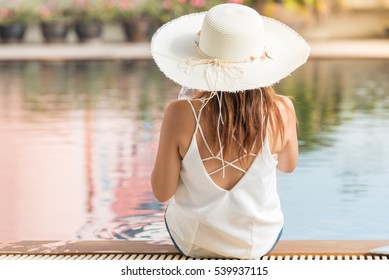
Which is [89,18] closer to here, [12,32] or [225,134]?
[12,32]

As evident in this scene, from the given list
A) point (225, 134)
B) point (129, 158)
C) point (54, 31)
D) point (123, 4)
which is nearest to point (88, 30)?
point (54, 31)

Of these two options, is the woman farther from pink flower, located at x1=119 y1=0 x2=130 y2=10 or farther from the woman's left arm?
pink flower, located at x1=119 y1=0 x2=130 y2=10

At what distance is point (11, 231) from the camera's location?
3.85 m

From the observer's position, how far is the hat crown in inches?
97.0

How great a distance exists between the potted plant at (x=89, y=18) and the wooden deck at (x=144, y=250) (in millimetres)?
9402

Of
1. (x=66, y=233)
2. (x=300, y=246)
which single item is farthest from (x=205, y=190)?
(x=66, y=233)

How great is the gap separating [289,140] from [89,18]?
32.3 feet

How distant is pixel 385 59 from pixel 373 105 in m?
3.47

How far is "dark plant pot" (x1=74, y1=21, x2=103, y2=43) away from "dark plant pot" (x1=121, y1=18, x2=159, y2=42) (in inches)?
10.6

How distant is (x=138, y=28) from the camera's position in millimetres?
12062

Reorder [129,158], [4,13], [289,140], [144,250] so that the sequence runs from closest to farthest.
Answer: [289,140], [144,250], [129,158], [4,13]

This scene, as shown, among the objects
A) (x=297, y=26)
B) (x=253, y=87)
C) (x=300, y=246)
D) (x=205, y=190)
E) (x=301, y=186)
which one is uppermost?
(x=253, y=87)

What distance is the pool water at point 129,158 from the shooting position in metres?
3.94

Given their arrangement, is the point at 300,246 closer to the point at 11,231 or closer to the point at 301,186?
the point at 11,231
